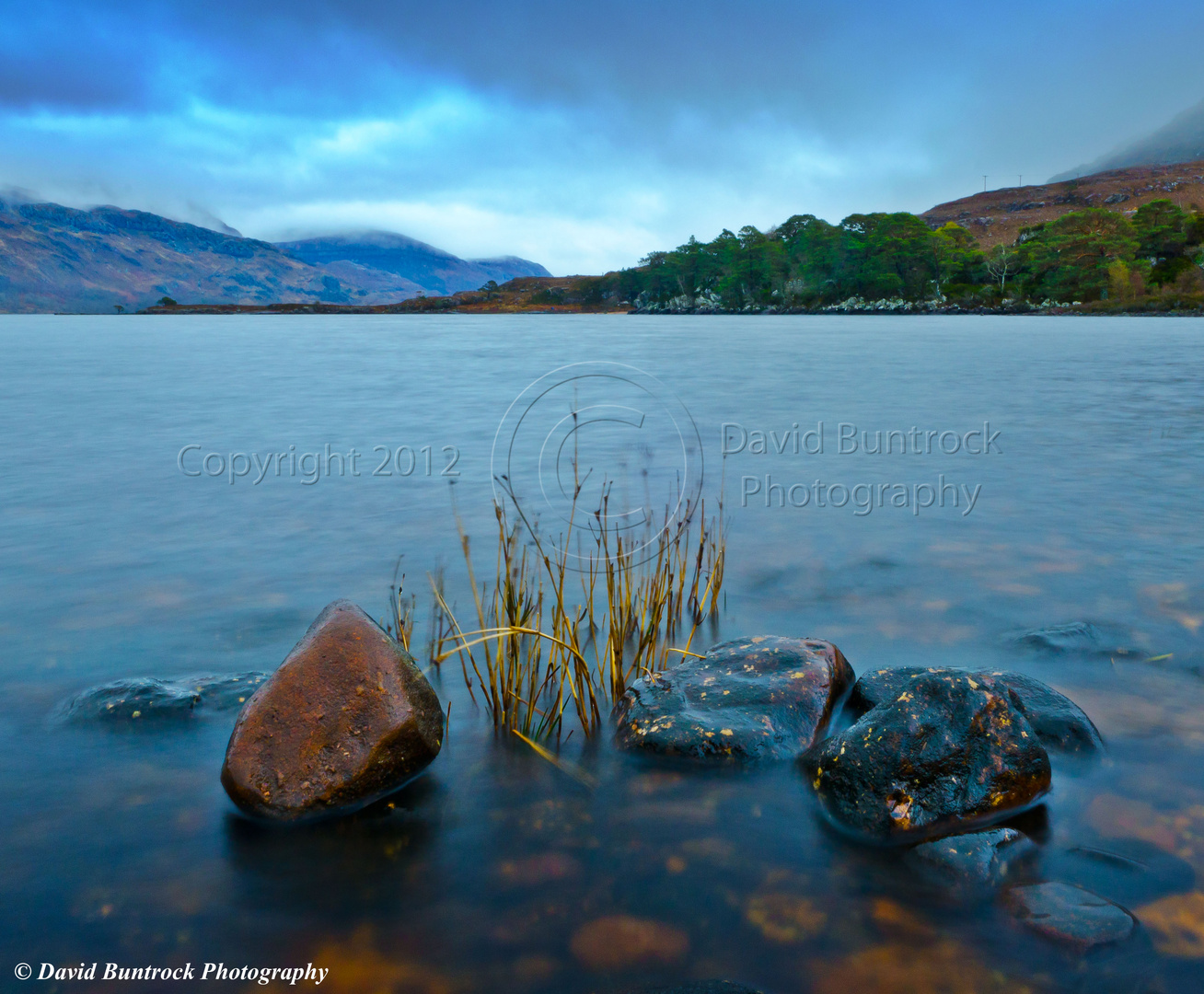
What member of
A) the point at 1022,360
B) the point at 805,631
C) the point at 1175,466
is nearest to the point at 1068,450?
the point at 1175,466

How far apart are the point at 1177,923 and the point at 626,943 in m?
2.24

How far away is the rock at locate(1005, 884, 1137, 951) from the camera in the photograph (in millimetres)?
3035

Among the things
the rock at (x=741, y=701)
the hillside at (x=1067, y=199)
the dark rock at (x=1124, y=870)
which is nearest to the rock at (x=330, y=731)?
the rock at (x=741, y=701)

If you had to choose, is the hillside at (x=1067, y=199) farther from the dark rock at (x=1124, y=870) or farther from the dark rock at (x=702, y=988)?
the dark rock at (x=702, y=988)

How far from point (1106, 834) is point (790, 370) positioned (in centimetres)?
2676

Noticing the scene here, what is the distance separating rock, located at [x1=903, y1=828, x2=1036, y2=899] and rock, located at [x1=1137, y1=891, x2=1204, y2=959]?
0.47 m

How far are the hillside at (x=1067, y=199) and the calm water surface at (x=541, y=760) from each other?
15729 cm

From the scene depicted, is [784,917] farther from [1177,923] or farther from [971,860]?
[1177,923]

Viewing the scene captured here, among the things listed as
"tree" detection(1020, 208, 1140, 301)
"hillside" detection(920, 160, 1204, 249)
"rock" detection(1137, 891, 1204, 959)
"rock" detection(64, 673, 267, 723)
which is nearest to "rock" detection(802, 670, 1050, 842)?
"rock" detection(1137, 891, 1204, 959)

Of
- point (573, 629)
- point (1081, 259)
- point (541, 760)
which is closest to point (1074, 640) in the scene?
point (573, 629)

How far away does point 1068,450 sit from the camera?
1350cm

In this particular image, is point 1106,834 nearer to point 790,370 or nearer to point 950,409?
point 950,409

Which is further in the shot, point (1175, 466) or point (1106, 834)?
point (1175, 466)

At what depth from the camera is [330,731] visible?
382 cm
